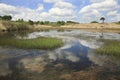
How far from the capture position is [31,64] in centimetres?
1647

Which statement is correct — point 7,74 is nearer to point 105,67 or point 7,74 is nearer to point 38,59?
point 38,59

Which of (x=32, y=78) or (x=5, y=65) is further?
(x=5, y=65)

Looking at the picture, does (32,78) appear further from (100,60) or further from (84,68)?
(100,60)

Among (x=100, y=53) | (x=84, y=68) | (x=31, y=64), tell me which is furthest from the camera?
(x=100, y=53)

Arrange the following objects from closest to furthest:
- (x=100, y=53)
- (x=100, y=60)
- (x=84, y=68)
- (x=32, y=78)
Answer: (x=32, y=78)
(x=84, y=68)
(x=100, y=60)
(x=100, y=53)

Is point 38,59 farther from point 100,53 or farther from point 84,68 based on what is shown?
point 100,53

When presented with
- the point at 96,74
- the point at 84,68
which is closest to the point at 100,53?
the point at 84,68

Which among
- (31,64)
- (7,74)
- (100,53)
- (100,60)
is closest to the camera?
(7,74)

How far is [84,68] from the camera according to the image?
15.5 meters

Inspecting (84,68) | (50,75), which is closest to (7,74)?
(50,75)

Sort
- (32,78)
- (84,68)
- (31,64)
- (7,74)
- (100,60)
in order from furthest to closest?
(100,60) → (31,64) → (84,68) → (7,74) → (32,78)

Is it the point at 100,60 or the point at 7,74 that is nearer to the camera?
the point at 7,74

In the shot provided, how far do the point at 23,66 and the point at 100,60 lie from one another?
8.32 meters

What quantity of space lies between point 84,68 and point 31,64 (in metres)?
5.19
